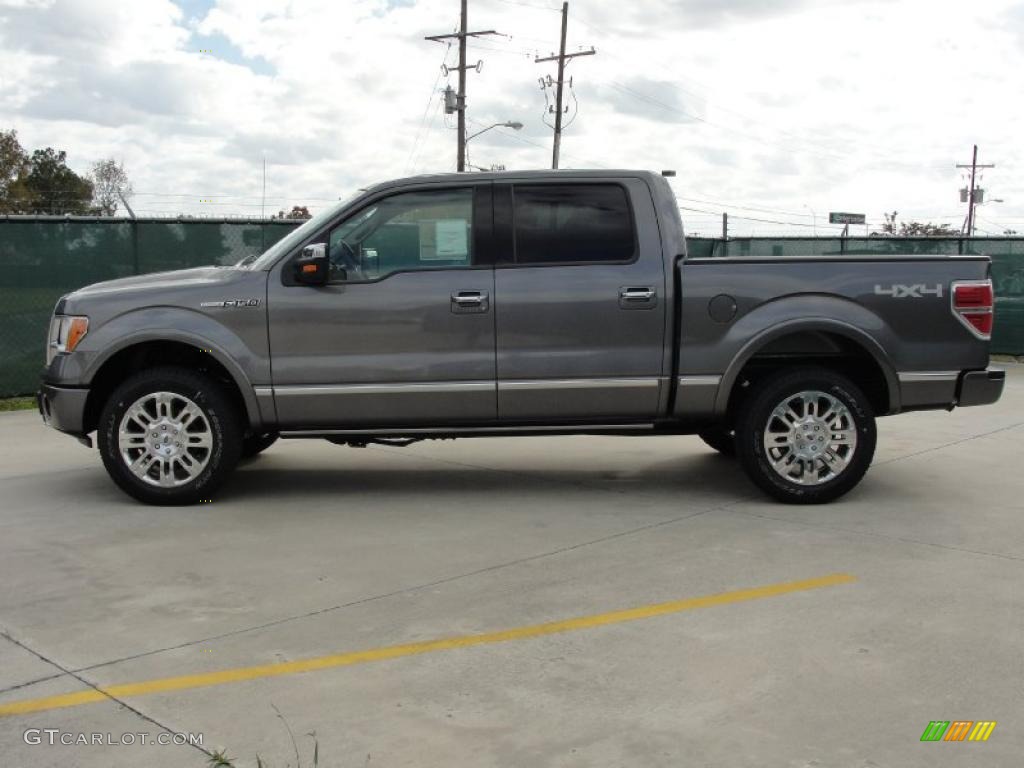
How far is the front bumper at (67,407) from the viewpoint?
681 centimetres

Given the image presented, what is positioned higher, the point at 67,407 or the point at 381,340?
the point at 381,340

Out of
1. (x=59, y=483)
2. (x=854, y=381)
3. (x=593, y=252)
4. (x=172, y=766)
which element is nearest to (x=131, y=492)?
(x=59, y=483)

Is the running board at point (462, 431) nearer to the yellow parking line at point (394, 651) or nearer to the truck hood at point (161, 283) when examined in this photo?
the truck hood at point (161, 283)

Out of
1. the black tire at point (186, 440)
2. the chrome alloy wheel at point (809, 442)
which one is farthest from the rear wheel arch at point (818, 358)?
the black tire at point (186, 440)

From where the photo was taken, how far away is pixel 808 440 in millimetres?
6844

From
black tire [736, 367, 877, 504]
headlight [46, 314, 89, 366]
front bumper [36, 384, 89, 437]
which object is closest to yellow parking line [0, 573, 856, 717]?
black tire [736, 367, 877, 504]

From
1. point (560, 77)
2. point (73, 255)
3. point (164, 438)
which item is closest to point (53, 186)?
point (560, 77)

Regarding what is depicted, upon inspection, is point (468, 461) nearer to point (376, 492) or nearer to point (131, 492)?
point (376, 492)

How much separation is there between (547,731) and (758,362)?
12.9 feet

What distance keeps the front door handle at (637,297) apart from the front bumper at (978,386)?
6.56ft

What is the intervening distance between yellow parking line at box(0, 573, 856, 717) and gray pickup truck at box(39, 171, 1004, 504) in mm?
1839

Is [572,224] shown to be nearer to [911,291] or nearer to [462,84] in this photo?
[911,291]

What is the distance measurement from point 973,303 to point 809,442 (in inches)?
52.1

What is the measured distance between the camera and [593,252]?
22.6ft
